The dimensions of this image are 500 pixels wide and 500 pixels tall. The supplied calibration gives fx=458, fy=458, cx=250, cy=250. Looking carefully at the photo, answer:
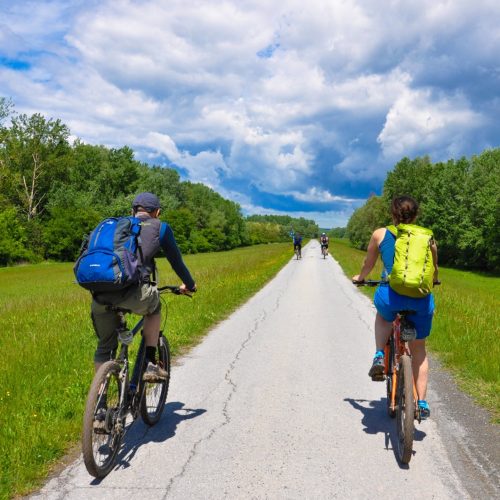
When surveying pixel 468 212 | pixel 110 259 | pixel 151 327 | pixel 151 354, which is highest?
pixel 468 212

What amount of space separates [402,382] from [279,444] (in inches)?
47.4

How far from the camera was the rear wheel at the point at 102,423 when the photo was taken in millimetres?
3215

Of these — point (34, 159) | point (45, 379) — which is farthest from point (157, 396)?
point (34, 159)

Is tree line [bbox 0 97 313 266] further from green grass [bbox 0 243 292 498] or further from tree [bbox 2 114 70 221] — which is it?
green grass [bbox 0 243 292 498]

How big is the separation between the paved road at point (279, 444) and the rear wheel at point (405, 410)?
154mm

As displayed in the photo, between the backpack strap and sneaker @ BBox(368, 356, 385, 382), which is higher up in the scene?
the backpack strap

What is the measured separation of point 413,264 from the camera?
3.75 m

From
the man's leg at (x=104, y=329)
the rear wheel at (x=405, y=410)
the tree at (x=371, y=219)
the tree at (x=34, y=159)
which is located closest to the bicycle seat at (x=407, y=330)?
the rear wheel at (x=405, y=410)

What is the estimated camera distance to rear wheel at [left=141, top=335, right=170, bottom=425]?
14.4ft

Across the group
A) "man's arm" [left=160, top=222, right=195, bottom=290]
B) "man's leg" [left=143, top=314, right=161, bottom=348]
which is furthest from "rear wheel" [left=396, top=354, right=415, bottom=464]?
"man's leg" [left=143, top=314, right=161, bottom=348]

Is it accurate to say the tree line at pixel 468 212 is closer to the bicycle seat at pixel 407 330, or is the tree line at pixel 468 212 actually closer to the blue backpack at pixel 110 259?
the bicycle seat at pixel 407 330

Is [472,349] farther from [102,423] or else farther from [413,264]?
[102,423]

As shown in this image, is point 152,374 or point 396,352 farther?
point 396,352

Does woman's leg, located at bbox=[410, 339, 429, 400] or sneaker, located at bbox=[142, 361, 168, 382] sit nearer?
sneaker, located at bbox=[142, 361, 168, 382]
